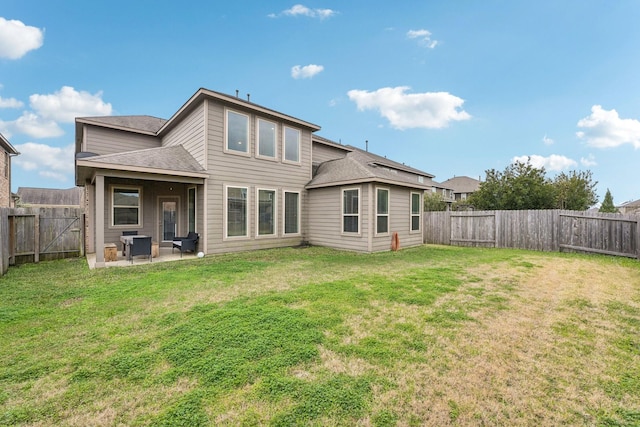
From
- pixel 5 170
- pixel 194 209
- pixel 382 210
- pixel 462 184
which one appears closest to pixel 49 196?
pixel 5 170

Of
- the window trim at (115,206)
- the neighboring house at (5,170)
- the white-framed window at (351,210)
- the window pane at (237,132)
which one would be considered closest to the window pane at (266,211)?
the window pane at (237,132)

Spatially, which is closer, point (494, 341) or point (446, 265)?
point (494, 341)

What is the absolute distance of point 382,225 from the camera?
1030 cm

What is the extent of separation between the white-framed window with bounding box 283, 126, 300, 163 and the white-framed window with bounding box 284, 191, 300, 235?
4.71 ft

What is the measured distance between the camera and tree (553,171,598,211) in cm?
1759

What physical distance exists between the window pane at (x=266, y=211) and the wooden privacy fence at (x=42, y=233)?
18.3 feet

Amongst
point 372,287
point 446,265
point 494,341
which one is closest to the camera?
point 494,341

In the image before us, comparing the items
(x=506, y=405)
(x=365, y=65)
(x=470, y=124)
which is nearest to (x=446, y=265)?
(x=506, y=405)

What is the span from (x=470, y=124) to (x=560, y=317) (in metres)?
16.9

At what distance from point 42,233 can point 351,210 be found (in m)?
9.73

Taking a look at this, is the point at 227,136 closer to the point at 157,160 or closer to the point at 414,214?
the point at 157,160

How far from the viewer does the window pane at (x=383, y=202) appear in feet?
33.1

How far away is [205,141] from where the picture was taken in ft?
29.4

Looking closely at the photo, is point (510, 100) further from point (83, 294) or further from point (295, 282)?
point (83, 294)
